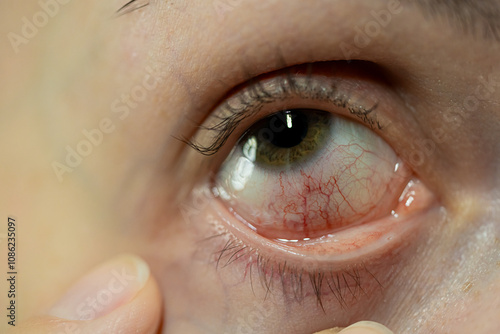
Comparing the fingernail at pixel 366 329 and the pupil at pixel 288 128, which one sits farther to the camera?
the pupil at pixel 288 128

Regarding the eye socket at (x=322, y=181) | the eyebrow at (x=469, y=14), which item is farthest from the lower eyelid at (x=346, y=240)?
the eyebrow at (x=469, y=14)

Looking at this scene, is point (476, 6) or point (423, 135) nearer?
point (476, 6)

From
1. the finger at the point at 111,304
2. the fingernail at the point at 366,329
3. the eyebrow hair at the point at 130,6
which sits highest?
the eyebrow hair at the point at 130,6

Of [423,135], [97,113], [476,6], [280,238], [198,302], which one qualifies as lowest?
[198,302]

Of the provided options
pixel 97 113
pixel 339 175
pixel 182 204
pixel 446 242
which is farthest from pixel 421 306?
pixel 97 113

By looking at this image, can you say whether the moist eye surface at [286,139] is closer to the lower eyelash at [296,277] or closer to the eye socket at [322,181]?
the eye socket at [322,181]

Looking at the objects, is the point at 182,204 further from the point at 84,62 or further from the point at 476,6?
the point at 476,6

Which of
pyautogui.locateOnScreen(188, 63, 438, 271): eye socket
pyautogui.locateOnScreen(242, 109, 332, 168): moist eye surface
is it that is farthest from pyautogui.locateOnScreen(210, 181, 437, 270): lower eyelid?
pyautogui.locateOnScreen(242, 109, 332, 168): moist eye surface
